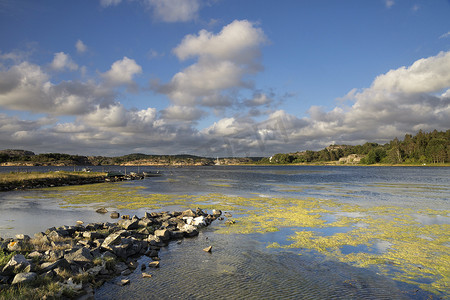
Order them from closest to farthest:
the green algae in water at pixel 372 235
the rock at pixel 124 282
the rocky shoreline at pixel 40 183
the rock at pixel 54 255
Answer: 1. the rock at pixel 124 282
2. the rock at pixel 54 255
3. the green algae in water at pixel 372 235
4. the rocky shoreline at pixel 40 183

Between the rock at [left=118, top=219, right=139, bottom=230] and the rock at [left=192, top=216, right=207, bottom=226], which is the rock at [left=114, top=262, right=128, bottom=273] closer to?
the rock at [left=118, top=219, right=139, bottom=230]

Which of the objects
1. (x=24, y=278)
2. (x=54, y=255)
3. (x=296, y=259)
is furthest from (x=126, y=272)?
(x=296, y=259)

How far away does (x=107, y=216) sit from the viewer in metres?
25.2

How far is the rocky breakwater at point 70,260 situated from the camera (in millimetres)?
9112

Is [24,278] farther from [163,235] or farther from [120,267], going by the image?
[163,235]

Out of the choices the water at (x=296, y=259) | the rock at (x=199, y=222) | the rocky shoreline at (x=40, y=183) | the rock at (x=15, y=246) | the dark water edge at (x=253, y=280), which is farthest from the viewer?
the rocky shoreline at (x=40, y=183)

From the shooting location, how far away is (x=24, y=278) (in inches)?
359

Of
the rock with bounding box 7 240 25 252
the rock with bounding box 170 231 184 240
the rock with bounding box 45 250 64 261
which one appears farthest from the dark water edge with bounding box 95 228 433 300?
the rock with bounding box 7 240 25 252

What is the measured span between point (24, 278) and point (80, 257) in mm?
2410

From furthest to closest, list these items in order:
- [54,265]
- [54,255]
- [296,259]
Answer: [296,259], [54,255], [54,265]

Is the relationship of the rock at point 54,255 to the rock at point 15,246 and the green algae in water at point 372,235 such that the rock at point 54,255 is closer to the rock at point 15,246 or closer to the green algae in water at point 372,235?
the rock at point 15,246

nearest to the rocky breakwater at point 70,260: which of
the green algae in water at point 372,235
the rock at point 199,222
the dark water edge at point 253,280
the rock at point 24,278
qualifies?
the rock at point 24,278

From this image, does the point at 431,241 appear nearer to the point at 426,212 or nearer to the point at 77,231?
the point at 426,212

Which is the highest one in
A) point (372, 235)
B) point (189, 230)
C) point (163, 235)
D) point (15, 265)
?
point (15, 265)
